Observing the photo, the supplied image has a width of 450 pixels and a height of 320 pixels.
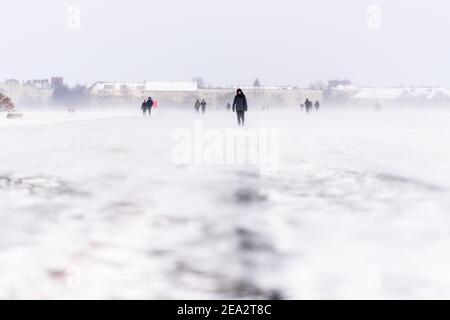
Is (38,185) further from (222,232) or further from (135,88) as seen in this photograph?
(135,88)

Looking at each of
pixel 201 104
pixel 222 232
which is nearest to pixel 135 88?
pixel 201 104

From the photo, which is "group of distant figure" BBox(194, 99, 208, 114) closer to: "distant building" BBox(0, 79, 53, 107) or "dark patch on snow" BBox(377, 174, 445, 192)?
"dark patch on snow" BBox(377, 174, 445, 192)

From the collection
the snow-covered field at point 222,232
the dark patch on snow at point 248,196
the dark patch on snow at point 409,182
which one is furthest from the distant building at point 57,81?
the dark patch on snow at point 248,196

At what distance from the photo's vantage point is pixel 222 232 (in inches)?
247

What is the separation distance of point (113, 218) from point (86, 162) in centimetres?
435

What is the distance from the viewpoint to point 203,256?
18.4 feet

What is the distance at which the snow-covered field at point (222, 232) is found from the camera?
16.5 feet

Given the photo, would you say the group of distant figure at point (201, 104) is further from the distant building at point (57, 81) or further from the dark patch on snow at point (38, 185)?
the distant building at point (57, 81)

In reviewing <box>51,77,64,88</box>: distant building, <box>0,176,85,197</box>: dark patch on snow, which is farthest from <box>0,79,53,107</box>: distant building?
<box>0,176,85,197</box>: dark patch on snow

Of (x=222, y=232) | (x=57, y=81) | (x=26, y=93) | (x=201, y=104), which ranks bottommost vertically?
(x=26, y=93)

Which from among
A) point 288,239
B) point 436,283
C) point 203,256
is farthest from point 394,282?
point 203,256

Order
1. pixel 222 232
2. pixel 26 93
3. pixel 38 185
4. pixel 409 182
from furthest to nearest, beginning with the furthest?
pixel 26 93, pixel 409 182, pixel 38 185, pixel 222 232

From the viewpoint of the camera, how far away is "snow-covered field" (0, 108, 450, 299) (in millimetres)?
5023
